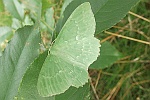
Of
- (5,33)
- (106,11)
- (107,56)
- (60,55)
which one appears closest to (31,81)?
(60,55)

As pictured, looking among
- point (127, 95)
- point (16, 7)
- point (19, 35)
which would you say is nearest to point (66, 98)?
point (19, 35)

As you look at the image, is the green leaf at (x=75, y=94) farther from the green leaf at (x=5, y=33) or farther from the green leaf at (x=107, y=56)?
the green leaf at (x=107, y=56)

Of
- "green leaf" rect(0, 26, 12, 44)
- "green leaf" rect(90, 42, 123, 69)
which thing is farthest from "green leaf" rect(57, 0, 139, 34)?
"green leaf" rect(90, 42, 123, 69)

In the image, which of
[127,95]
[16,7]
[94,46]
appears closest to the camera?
[94,46]

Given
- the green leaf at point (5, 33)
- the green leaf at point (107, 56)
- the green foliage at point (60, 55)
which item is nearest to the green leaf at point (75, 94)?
the green foliage at point (60, 55)

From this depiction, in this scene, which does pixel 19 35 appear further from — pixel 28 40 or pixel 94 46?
pixel 94 46

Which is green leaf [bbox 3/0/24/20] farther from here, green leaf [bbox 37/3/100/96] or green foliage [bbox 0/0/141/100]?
green leaf [bbox 37/3/100/96]
